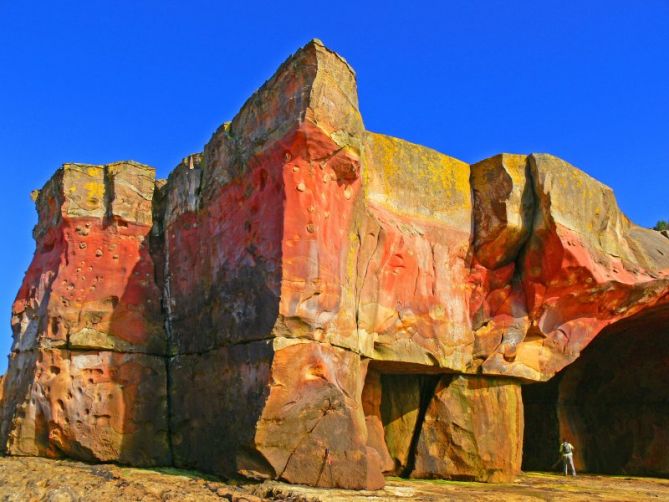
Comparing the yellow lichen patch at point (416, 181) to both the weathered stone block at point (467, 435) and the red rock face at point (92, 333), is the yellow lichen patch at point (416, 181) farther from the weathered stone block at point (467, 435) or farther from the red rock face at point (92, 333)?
the red rock face at point (92, 333)

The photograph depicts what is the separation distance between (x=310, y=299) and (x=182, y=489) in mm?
2093

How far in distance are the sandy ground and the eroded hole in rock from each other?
4.48 metres

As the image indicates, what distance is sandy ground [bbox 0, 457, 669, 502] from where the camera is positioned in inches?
246

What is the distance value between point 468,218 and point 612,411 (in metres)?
6.38

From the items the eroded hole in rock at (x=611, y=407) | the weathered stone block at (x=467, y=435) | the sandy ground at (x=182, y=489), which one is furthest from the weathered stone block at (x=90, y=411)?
the eroded hole in rock at (x=611, y=407)

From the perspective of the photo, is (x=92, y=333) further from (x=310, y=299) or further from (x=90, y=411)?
(x=310, y=299)

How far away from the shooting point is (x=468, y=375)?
9758 millimetres

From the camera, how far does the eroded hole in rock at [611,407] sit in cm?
1339

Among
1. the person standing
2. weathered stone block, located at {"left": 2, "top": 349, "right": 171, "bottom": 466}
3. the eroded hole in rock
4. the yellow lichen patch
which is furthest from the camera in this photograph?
the eroded hole in rock

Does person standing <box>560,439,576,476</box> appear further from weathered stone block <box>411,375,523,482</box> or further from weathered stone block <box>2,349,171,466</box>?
weathered stone block <box>2,349,171,466</box>

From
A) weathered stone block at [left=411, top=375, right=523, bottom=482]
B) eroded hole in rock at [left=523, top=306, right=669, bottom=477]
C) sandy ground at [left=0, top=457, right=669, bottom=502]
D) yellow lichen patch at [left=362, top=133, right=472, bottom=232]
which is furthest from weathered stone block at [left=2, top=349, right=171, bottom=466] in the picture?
eroded hole in rock at [left=523, top=306, right=669, bottom=477]

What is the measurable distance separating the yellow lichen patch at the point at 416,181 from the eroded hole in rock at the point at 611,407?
4.95m

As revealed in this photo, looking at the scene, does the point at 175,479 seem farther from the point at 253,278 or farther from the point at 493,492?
the point at 493,492

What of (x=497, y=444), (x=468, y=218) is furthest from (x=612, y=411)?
(x=468, y=218)
